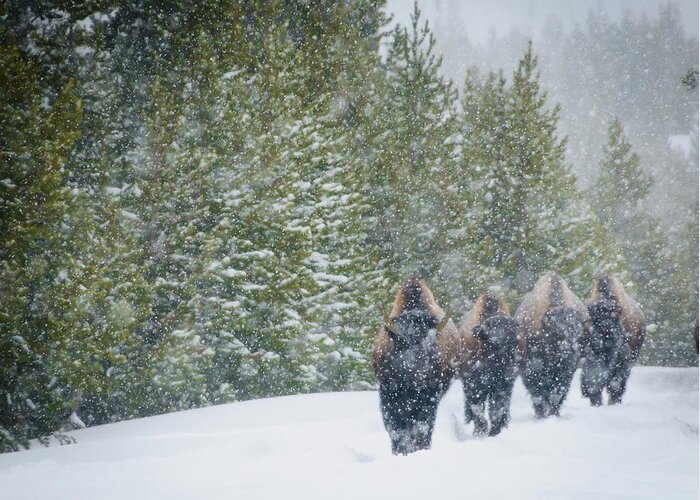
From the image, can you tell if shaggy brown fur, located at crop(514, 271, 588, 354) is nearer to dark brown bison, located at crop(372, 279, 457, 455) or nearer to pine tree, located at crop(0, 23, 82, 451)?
dark brown bison, located at crop(372, 279, 457, 455)

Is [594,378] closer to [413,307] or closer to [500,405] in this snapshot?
[500,405]

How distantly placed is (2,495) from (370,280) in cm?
915

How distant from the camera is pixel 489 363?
7574mm

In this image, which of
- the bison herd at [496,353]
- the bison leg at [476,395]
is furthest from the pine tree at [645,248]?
the bison leg at [476,395]

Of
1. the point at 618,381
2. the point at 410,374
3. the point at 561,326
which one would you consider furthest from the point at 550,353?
the point at 410,374

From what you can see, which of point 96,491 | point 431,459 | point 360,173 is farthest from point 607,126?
point 96,491

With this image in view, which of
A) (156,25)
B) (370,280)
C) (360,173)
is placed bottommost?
(370,280)

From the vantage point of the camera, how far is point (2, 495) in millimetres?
4332

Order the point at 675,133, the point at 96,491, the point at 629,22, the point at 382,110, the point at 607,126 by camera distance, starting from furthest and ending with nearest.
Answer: the point at 607,126, the point at 382,110, the point at 675,133, the point at 629,22, the point at 96,491

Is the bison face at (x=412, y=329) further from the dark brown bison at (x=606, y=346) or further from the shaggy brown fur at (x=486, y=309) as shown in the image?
the dark brown bison at (x=606, y=346)

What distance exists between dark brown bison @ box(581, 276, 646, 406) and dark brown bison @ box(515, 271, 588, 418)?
710mm

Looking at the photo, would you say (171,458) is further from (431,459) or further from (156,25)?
(156,25)

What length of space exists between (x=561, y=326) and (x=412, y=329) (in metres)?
2.86

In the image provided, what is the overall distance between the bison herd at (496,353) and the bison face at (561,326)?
0.01 metres
